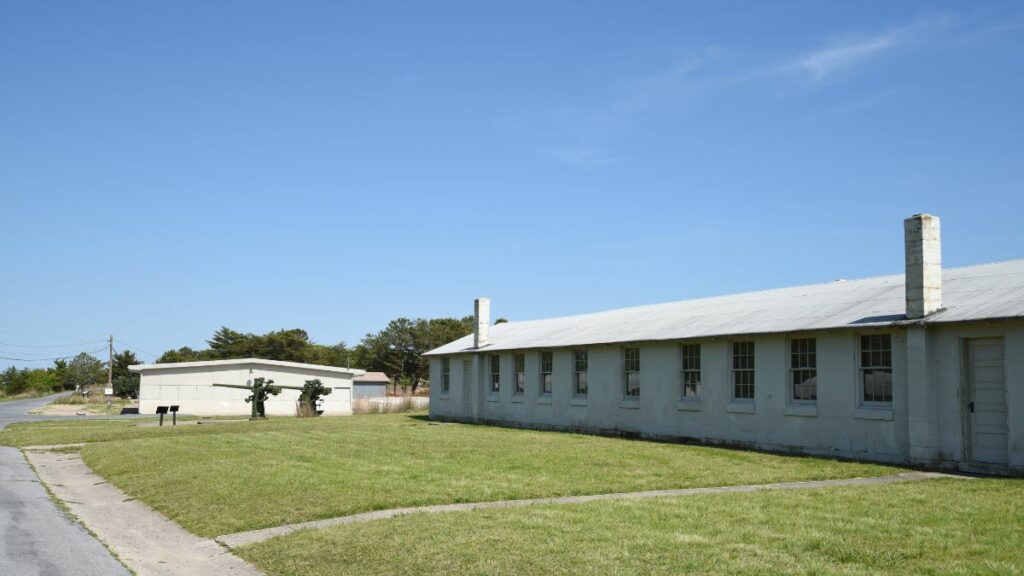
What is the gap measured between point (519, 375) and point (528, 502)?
20392 mm

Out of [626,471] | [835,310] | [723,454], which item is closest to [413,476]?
[626,471]

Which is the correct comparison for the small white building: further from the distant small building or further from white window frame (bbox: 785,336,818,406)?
white window frame (bbox: 785,336,818,406)

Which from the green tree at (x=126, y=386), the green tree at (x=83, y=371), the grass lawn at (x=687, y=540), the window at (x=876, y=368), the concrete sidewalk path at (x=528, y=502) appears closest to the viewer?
the grass lawn at (x=687, y=540)

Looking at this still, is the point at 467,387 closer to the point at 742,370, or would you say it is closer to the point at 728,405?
the point at 728,405

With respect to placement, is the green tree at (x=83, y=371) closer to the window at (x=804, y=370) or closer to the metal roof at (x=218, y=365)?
the metal roof at (x=218, y=365)

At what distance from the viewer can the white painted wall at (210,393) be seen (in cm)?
5025

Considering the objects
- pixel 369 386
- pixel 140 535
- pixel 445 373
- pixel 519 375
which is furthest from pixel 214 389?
pixel 140 535

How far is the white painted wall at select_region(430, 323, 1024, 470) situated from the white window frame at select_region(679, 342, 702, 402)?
147 millimetres

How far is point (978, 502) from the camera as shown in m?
11.8

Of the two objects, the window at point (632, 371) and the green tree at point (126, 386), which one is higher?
the window at point (632, 371)

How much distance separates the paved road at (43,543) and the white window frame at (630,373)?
1565 cm

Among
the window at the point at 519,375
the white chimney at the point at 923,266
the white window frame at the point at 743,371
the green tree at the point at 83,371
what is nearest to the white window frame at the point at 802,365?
the white window frame at the point at 743,371

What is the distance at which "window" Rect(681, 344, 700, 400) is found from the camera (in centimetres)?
Result: 2334

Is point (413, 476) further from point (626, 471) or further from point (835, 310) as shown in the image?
point (835, 310)
